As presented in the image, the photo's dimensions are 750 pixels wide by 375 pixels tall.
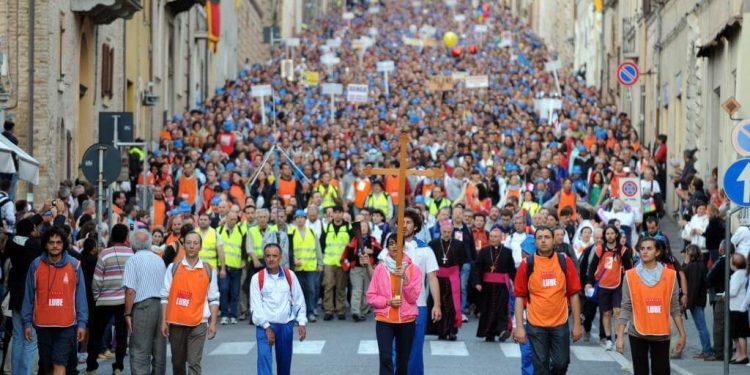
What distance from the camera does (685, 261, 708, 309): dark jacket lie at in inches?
819

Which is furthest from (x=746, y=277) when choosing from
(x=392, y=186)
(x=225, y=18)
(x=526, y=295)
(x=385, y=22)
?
(x=385, y=22)

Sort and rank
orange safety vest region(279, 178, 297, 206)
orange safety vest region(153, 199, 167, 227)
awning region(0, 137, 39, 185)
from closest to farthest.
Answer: awning region(0, 137, 39, 185) → orange safety vest region(153, 199, 167, 227) → orange safety vest region(279, 178, 297, 206)

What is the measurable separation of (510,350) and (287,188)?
1119 cm

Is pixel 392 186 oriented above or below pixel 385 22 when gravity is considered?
below

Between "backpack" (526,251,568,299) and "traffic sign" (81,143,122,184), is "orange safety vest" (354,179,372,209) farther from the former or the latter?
"backpack" (526,251,568,299)

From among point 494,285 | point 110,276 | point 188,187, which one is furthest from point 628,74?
point 110,276

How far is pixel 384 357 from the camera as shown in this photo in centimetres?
Result: 1517

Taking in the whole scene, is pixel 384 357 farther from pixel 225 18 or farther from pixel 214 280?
pixel 225 18

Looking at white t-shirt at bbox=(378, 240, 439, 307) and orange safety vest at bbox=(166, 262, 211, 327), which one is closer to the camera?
orange safety vest at bbox=(166, 262, 211, 327)

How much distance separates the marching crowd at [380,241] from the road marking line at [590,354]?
0.94 feet

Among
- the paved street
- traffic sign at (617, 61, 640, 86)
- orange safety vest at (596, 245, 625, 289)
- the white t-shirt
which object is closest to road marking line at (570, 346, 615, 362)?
the paved street

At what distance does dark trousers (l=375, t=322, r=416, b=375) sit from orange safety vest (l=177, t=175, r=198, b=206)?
1744 cm

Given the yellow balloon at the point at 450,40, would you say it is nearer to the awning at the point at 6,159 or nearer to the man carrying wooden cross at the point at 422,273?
the awning at the point at 6,159

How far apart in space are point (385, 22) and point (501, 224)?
6765 centimetres
